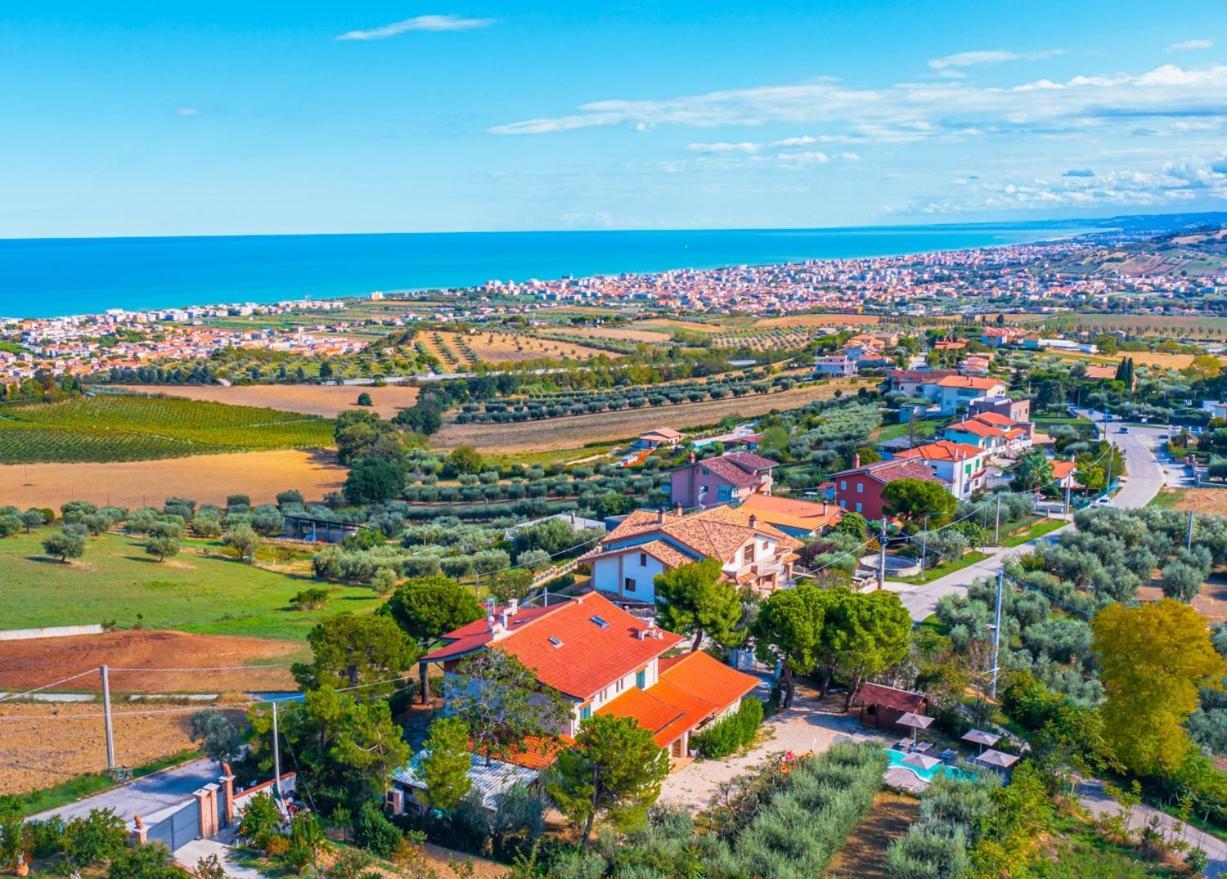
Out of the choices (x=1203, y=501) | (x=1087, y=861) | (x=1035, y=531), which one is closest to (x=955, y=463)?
(x=1035, y=531)

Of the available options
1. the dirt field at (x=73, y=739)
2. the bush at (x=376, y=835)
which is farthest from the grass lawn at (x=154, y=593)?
the bush at (x=376, y=835)

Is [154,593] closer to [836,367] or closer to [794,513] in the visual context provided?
[794,513]

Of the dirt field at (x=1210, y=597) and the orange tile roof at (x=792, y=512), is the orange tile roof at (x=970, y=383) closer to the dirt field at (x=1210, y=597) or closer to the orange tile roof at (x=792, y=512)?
the orange tile roof at (x=792, y=512)

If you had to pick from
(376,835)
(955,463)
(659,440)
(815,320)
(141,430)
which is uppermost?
(815,320)

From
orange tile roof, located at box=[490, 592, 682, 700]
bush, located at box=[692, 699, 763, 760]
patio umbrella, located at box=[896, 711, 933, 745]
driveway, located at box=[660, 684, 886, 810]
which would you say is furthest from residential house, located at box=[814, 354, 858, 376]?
bush, located at box=[692, 699, 763, 760]

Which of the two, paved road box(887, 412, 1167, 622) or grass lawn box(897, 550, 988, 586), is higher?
paved road box(887, 412, 1167, 622)

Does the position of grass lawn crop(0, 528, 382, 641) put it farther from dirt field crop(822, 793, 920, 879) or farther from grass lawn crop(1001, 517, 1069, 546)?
grass lawn crop(1001, 517, 1069, 546)

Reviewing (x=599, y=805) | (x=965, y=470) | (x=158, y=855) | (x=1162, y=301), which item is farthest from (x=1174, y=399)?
(x=1162, y=301)
